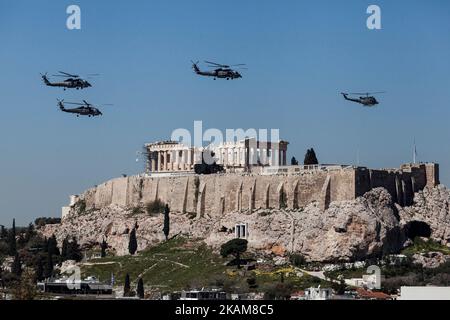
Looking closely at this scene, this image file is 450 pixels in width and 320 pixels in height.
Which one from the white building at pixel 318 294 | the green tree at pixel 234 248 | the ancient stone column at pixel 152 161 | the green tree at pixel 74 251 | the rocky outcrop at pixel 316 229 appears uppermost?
the ancient stone column at pixel 152 161

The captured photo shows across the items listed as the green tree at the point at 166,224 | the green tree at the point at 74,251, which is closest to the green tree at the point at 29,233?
the green tree at the point at 74,251

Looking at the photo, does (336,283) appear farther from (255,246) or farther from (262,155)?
(262,155)

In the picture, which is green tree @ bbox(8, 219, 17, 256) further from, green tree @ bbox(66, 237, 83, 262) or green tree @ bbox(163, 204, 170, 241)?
green tree @ bbox(163, 204, 170, 241)

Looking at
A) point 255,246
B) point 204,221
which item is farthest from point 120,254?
point 255,246

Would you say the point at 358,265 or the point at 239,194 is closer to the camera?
the point at 358,265

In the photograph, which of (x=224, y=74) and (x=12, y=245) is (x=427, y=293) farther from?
(x=12, y=245)

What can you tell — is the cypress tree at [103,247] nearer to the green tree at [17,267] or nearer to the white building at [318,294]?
the green tree at [17,267]
